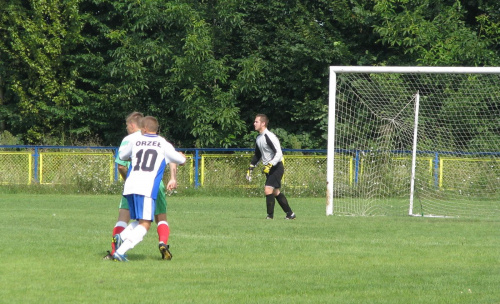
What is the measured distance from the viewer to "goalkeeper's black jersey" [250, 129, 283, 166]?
A: 1431cm

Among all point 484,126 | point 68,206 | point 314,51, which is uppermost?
point 314,51

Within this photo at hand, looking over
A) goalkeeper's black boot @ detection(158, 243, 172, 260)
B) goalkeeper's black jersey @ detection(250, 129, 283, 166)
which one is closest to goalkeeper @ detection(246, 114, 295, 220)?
goalkeeper's black jersey @ detection(250, 129, 283, 166)

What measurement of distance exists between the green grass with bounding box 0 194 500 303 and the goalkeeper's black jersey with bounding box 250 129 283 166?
1.12 metres

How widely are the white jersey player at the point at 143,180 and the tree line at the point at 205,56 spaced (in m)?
20.2

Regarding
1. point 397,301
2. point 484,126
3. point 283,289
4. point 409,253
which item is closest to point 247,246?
point 409,253

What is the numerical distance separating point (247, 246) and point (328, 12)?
24133mm

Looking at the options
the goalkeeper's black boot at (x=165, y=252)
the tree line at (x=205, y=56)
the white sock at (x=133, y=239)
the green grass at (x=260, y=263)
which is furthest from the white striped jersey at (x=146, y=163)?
the tree line at (x=205, y=56)

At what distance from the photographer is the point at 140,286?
23.0ft

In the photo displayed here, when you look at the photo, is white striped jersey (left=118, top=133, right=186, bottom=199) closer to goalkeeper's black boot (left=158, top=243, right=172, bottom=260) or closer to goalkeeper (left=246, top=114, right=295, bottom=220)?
goalkeeper's black boot (left=158, top=243, right=172, bottom=260)

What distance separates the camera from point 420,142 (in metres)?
20.7

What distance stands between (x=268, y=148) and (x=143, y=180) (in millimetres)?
6157

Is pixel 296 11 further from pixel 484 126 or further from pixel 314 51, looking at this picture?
pixel 484 126

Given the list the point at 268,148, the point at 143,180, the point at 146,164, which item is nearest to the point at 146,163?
the point at 146,164

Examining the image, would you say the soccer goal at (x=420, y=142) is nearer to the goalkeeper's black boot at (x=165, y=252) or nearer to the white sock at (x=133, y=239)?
the goalkeeper's black boot at (x=165, y=252)
